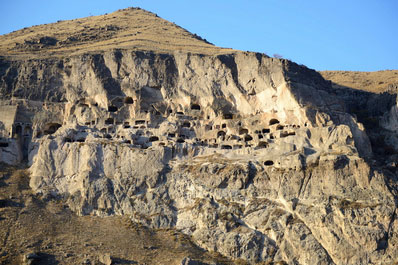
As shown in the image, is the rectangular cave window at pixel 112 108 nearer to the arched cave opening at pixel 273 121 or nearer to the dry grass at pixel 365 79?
the arched cave opening at pixel 273 121

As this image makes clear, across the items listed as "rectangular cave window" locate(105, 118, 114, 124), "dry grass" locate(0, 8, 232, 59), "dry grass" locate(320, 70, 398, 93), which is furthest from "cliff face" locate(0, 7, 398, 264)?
"dry grass" locate(320, 70, 398, 93)

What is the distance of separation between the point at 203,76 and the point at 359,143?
14983mm

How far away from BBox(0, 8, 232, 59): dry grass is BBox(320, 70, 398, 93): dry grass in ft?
54.9

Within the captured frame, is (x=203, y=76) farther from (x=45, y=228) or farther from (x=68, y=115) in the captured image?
(x=45, y=228)

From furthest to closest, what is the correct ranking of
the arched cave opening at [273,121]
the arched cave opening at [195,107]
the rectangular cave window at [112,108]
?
1. the arched cave opening at [195,107]
2. the rectangular cave window at [112,108]
3. the arched cave opening at [273,121]

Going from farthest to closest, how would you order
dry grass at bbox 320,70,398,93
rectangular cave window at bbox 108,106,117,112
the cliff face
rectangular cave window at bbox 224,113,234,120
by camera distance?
dry grass at bbox 320,70,398,93 < rectangular cave window at bbox 224,113,234,120 < rectangular cave window at bbox 108,106,117,112 < the cliff face

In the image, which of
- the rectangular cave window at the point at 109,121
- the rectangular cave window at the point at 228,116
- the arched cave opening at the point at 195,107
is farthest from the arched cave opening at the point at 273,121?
the rectangular cave window at the point at 109,121

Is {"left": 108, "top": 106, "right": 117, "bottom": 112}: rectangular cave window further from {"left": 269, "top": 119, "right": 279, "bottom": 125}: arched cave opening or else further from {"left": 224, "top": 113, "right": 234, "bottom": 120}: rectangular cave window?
{"left": 269, "top": 119, "right": 279, "bottom": 125}: arched cave opening

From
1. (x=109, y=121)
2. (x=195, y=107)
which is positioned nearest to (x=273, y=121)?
(x=195, y=107)

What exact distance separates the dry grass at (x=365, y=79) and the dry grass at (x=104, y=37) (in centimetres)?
1674

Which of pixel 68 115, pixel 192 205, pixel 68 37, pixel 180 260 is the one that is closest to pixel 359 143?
pixel 192 205

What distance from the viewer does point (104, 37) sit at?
2502 inches

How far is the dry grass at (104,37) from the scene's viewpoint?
53812 mm

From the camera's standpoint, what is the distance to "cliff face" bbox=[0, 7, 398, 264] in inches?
1355
